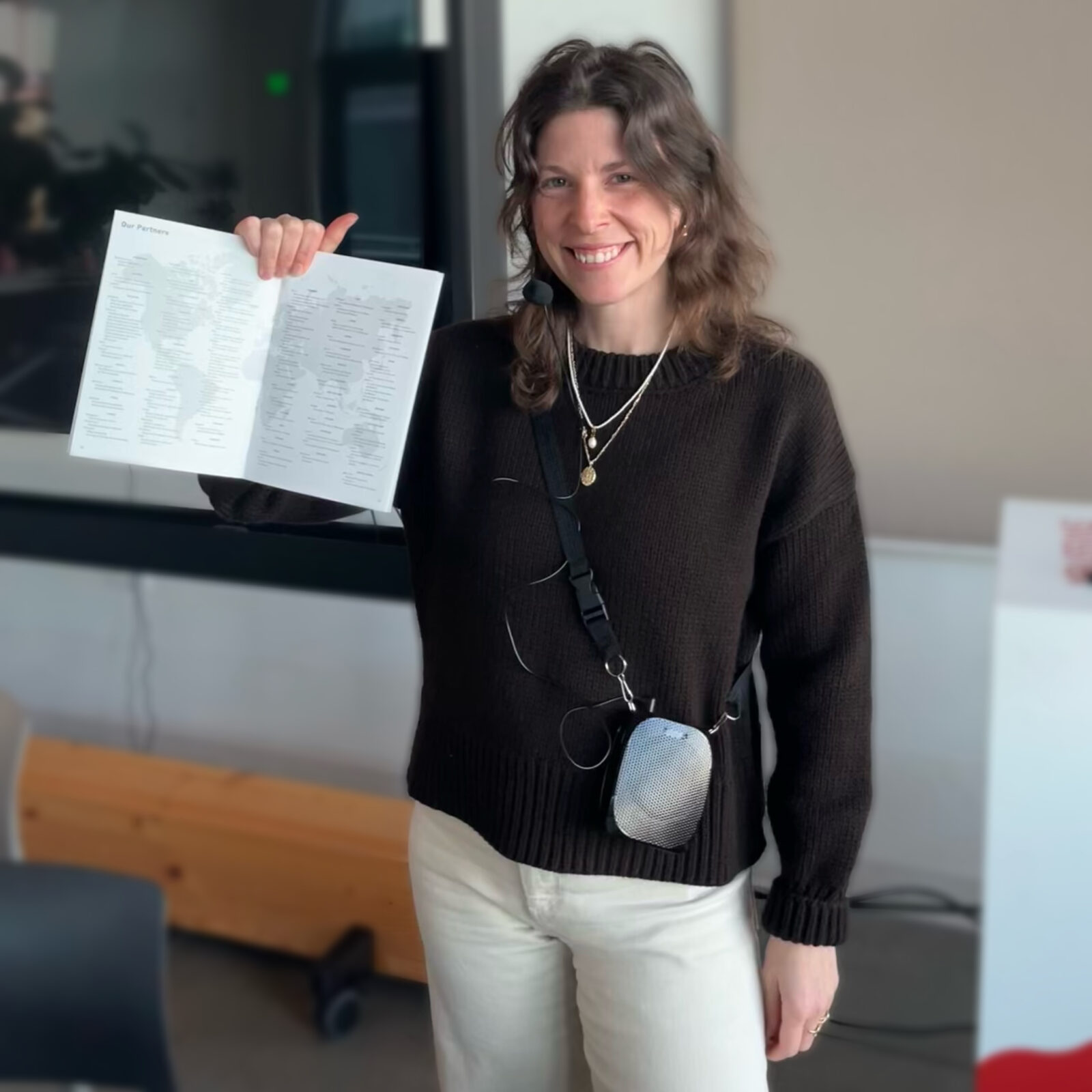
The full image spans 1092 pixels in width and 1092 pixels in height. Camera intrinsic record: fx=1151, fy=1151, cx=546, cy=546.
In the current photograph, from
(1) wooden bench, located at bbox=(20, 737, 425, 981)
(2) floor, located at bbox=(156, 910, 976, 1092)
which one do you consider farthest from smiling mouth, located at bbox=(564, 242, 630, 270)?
(1) wooden bench, located at bbox=(20, 737, 425, 981)

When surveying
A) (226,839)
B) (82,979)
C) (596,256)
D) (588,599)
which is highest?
(596,256)

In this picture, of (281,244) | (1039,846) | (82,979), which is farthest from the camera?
(1039,846)

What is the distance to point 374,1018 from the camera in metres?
1.25

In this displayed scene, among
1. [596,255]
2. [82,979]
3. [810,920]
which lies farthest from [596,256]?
[82,979]

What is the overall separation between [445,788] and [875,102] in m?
1.42

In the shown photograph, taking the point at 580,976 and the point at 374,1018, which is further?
the point at 374,1018

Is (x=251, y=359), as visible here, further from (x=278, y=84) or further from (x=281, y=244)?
(x=278, y=84)

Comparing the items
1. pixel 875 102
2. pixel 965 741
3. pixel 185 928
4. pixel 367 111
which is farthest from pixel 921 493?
pixel 185 928

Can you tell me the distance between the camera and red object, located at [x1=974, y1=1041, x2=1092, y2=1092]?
112 centimetres

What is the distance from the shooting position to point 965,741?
180 centimetres

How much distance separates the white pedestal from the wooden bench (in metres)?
0.84

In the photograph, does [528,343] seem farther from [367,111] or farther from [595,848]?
[367,111]

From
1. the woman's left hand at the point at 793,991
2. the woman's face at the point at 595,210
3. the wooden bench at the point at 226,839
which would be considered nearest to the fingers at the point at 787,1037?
the woman's left hand at the point at 793,991

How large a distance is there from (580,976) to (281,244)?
481mm
